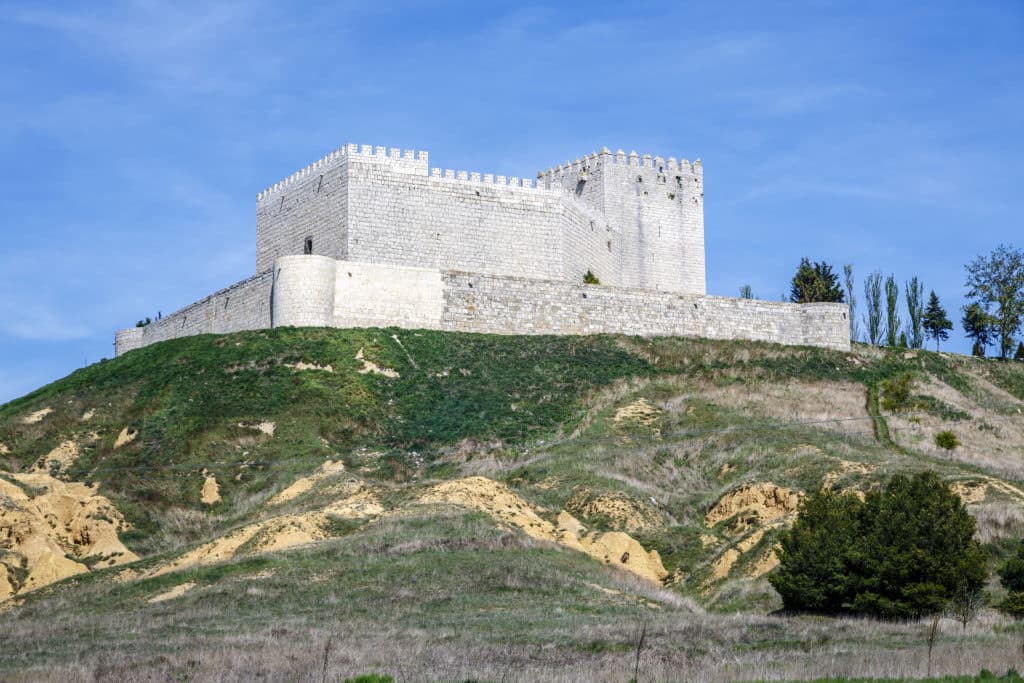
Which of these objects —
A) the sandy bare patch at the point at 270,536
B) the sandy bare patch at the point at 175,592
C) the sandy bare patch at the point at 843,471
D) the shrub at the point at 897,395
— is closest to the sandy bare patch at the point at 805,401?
the shrub at the point at 897,395

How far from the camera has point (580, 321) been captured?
164 feet

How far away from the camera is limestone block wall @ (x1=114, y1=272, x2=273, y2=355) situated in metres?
48.0

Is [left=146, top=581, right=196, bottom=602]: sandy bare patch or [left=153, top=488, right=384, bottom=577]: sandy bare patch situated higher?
[left=153, top=488, right=384, bottom=577]: sandy bare patch

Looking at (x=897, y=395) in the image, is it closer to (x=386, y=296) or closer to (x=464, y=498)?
(x=386, y=296)

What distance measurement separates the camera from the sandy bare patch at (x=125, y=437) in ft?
135

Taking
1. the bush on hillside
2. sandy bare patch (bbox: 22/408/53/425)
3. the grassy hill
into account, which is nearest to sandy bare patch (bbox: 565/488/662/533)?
the grassy hill

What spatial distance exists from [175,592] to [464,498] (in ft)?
27.0

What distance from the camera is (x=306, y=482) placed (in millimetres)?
37656

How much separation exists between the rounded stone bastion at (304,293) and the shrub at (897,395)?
1853cm

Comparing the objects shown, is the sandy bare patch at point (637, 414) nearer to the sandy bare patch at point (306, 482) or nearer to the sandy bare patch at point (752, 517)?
the sandy bare patch at point (752, 517)

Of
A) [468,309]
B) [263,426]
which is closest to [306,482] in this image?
[263,426]

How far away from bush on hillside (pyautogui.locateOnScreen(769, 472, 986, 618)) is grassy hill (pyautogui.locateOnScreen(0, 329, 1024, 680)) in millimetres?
969

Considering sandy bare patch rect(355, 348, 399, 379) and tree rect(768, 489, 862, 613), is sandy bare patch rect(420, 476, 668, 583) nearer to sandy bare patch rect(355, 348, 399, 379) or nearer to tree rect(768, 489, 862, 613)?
tree rect(768, 489, 862, 613)

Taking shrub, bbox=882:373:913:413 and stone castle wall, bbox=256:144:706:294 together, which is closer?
shrub, bbox=882:373:913:413
